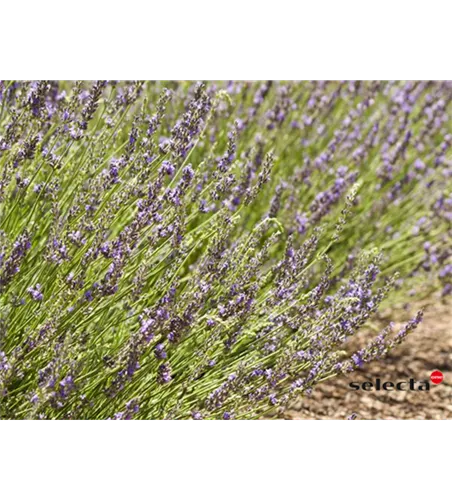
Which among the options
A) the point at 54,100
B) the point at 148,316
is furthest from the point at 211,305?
the point at 54,100

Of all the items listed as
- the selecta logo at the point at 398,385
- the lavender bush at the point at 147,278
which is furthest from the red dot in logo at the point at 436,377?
the lavender bush at the point at 147,278

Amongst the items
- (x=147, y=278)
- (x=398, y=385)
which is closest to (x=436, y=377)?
(x=398, y=385)

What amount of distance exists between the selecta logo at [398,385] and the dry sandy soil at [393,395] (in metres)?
0.01

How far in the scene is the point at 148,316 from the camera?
2.08m

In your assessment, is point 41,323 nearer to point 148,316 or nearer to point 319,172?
point 148,316

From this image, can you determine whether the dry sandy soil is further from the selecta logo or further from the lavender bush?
the lavender bush

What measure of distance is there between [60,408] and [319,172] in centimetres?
132

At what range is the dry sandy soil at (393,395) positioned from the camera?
8.68 feet

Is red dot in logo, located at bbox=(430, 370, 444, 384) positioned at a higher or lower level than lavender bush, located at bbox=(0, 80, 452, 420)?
lower

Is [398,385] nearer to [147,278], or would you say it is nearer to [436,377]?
[436,377]

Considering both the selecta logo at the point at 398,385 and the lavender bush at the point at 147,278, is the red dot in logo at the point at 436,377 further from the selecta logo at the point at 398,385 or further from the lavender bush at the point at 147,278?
the lavender bush at the point at 147,278

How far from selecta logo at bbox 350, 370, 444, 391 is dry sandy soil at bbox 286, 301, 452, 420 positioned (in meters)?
0.01

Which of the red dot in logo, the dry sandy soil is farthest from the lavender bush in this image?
the red dot in logo

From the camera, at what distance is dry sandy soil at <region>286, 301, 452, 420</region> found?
2.65 m
